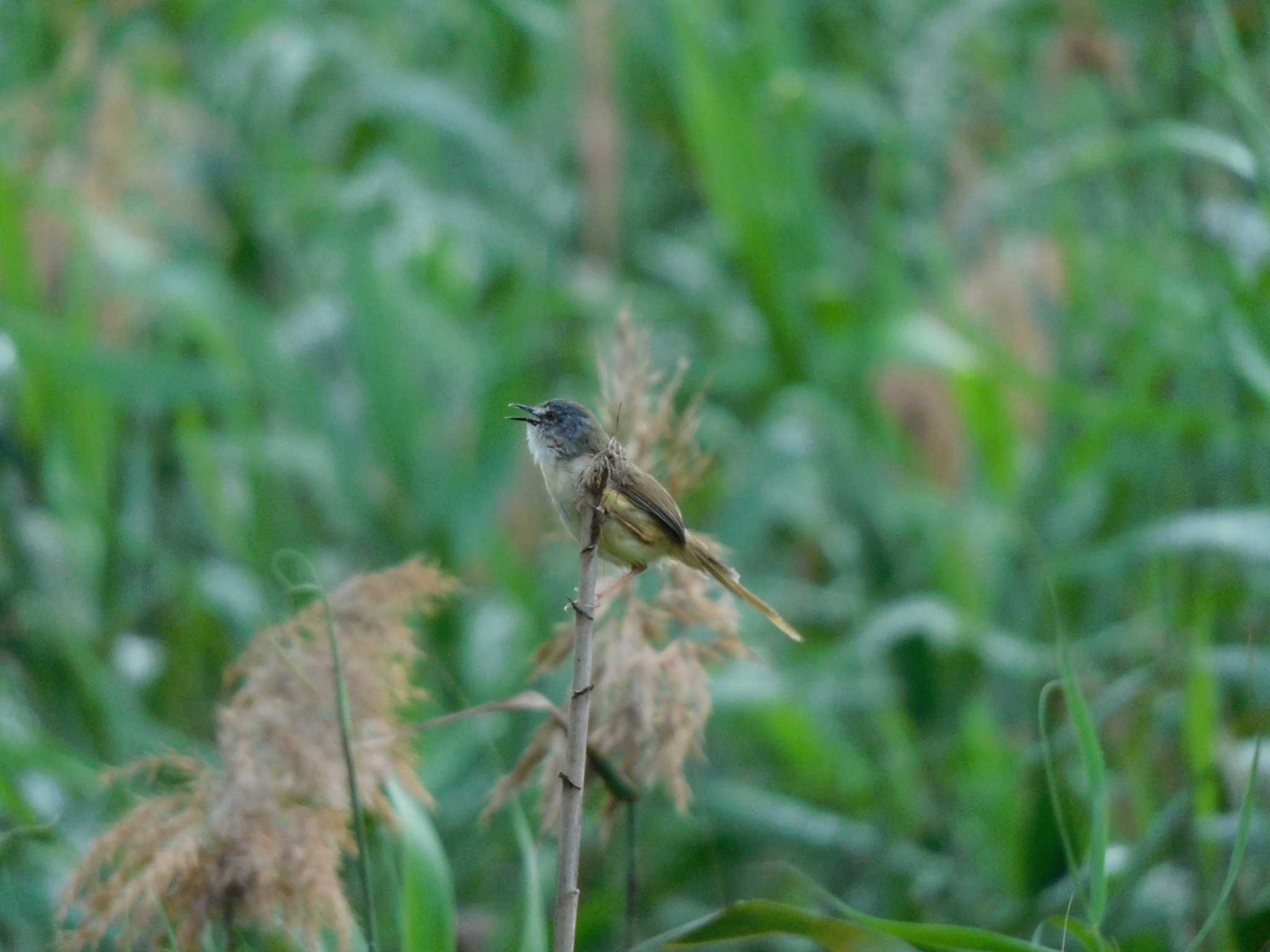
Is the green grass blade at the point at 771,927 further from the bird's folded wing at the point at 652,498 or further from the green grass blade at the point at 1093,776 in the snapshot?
the bird's folded wing at the point at 652,498

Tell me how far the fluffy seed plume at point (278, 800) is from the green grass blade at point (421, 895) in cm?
5

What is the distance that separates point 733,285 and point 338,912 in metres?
3.15

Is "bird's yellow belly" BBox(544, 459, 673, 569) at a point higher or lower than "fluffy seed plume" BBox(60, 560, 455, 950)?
higher

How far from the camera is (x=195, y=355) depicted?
4.27 m

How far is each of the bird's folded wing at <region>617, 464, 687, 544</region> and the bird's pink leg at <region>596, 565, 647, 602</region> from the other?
0.25 ft

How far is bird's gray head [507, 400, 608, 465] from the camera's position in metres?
1.64

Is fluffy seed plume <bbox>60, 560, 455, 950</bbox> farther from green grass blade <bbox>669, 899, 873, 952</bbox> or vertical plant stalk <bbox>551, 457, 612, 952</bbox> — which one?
green grass blade <bbox>669, 899, 873, 952</bbox>

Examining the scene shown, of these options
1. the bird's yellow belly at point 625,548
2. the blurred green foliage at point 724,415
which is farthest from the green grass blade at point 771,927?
the blurred green foliage at point 724,415

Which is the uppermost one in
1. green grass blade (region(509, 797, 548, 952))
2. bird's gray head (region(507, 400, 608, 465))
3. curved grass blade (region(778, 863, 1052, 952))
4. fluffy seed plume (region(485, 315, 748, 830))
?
bird's gray head (region(507, 400, 608, 465))

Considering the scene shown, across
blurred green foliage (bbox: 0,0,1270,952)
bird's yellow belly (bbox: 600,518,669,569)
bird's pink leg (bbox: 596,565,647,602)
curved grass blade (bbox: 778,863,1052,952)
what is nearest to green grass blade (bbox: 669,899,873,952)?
curved grass blade (bbox: 778,863,1052,952)

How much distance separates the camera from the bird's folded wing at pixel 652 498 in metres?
1.60

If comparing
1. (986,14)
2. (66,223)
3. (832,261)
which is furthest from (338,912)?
(986,14)

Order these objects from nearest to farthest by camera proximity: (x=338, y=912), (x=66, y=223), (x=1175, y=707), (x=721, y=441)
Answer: (x=338, y=912)
(x=1175, y=707)
(x=66, y=223)
(x=721, y=441)

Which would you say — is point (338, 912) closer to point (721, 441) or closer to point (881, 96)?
point (721, 441)
